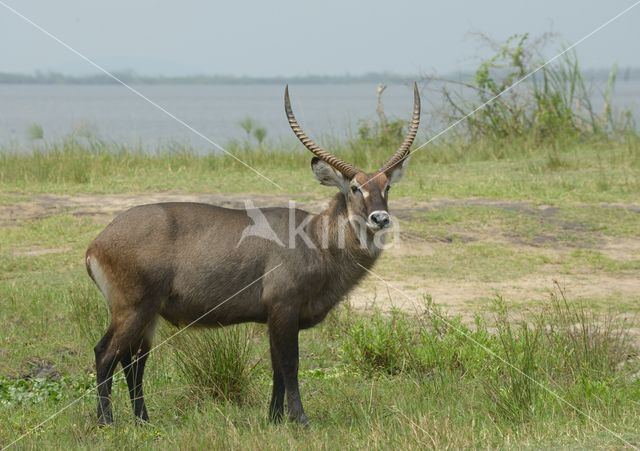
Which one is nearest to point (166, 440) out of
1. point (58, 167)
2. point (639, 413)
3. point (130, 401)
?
point (130, 401)

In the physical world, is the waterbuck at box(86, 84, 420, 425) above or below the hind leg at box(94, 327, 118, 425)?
above

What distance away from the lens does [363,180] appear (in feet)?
18.2

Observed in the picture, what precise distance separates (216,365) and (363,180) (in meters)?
1.27

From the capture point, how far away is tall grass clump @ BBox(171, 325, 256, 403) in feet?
18.7

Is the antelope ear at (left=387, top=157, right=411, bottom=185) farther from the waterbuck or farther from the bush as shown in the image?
the bush

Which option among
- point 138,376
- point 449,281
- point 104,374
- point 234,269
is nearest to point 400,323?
point 234,269

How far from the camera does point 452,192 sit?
1127 cm

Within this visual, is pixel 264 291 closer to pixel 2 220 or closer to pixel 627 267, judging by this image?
pixel 627 267

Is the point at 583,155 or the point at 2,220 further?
the point at 583,155

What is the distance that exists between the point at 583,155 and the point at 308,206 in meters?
4.93

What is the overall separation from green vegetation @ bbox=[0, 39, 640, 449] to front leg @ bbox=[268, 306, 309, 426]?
15 cm

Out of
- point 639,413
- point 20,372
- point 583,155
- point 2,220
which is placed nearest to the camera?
point 639,413

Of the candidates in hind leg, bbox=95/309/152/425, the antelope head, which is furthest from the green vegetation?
the antelope head

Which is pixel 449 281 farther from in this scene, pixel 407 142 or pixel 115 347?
pixel 115 347
